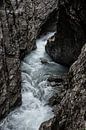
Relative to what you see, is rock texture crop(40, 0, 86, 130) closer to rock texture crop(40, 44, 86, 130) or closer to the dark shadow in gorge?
rock texture crop(40, 44, 86, 130)

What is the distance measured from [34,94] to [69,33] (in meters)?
5.49

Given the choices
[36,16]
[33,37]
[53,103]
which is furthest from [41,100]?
[36,16]

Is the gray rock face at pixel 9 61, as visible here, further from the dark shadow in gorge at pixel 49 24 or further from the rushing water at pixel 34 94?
the dark shadow in gorge at pixel 49 24

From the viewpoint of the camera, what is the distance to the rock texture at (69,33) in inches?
662

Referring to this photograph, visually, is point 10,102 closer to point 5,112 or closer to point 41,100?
point 5,112

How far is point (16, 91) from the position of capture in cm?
1590

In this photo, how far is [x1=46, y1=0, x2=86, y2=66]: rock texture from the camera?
16.8 metres

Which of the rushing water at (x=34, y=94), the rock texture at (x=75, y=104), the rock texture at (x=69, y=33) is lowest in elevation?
the rushing water at (x=34, y=94)

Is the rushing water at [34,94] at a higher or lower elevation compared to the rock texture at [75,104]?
lower

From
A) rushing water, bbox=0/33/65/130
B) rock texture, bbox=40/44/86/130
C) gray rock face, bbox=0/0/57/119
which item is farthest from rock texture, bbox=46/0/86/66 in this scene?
rock texture, bbox=40/44/86/130

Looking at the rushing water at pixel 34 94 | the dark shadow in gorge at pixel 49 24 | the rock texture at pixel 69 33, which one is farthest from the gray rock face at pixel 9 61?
the dark shadow in gorge at pixel 49 24

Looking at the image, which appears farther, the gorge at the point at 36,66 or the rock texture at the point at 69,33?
the rock texture at the point at 69,33

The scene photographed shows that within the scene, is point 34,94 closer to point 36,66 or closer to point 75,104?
point 36,66

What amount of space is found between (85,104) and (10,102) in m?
9.37
